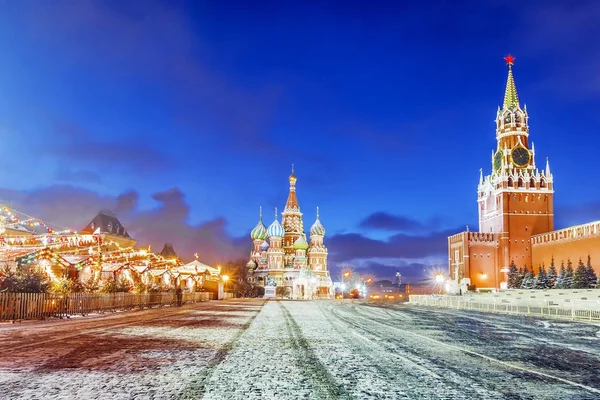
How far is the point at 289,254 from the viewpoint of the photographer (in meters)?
114

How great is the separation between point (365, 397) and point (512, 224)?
281 ft

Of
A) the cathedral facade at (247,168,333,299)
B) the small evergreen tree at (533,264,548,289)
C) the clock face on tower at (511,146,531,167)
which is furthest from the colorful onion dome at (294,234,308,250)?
the small evergreen tree at (533,264,548,289)

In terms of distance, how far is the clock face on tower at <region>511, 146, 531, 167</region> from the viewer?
3627 inches

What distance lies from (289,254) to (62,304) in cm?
9024

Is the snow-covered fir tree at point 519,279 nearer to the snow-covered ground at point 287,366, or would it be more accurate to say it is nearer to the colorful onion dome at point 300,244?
the colorful onion dome at point 300,244

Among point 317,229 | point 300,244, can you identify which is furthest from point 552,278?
point 317,229

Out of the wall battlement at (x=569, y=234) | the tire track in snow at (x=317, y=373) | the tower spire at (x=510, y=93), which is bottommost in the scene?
the tire track in snow at (x=317, y=373)

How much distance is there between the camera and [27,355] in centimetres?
1135

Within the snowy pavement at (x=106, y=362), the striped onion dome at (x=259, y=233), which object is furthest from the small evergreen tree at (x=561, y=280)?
the striped onion dome at (x=259, y=233)

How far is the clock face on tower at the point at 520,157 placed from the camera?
3627 inches

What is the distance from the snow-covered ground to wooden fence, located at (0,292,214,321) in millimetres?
4556

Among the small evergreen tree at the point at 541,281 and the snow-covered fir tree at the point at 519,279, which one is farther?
the snow-covered fir tree at the point at 519,279

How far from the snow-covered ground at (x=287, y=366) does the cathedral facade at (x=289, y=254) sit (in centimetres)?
8100

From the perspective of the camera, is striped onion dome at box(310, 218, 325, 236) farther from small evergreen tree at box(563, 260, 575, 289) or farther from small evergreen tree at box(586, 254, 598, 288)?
small evergreen tree at box(586, 254, 598, 288)
